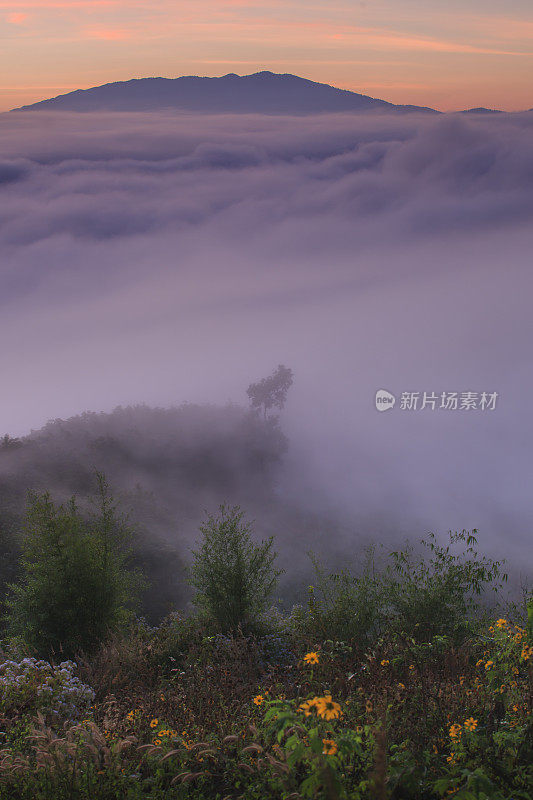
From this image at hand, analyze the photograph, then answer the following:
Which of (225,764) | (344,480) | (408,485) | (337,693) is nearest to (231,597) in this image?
(337,693)

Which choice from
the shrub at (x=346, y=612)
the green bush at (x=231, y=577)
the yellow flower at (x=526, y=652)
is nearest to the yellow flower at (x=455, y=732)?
the yellow flower at (x=526, y=652)

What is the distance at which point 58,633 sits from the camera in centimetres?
1886

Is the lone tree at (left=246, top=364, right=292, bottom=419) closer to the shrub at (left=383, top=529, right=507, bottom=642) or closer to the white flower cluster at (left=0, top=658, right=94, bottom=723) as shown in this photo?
the shrub at (left=383, top=529, right=507, bottom=642)

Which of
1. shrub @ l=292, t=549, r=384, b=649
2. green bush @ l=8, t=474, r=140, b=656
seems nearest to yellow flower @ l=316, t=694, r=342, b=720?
shrub @ l=292, t=549, r=384, b=649

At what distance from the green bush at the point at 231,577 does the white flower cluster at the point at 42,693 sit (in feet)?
30.4

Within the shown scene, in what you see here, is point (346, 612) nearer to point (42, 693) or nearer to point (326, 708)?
point (42, 693)

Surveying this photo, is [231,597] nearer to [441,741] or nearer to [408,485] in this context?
[441,741]

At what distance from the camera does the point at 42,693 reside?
28.0 feet

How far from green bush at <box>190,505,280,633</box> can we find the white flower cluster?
925 centimetres

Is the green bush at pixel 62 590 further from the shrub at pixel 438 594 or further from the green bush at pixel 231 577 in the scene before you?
the shrub at pixel 438 594

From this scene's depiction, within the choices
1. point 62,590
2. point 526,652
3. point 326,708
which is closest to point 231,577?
point 62,590

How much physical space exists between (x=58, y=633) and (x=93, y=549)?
2.73 metres

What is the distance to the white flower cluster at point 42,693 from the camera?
824 centimetres

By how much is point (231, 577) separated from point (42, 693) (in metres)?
11.4
